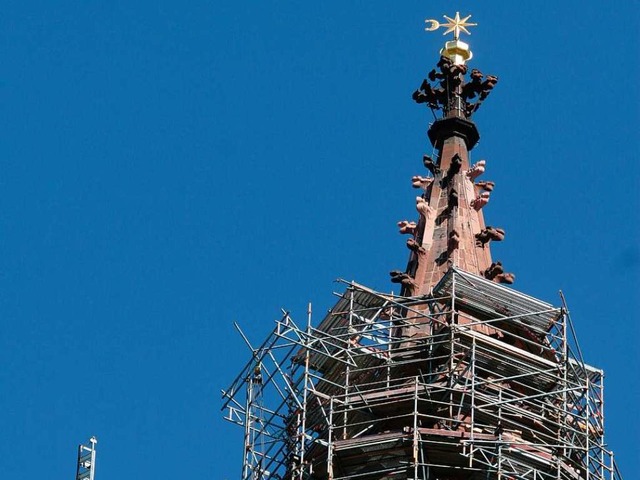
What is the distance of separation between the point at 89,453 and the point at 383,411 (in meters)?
11.6

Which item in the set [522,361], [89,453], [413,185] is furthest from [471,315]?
[89,453]

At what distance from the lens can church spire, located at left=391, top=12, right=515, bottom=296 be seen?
96938 millimetres

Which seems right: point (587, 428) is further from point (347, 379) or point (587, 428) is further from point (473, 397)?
→ point (347, 379)

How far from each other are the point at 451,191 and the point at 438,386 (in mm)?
12577

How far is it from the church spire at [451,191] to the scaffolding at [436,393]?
8.48 ft

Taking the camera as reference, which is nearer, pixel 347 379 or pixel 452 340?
pixel 452 340

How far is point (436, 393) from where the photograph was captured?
8925 cm

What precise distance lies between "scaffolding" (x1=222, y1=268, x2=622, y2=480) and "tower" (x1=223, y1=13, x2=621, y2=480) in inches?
2.2

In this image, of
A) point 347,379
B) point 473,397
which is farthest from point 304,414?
point 473,397

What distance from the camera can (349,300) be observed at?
94.3 meters

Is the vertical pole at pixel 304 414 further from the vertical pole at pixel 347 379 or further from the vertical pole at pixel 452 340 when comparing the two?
the vertical pole at pixel 452 340

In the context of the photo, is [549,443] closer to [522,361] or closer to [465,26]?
[522,361]

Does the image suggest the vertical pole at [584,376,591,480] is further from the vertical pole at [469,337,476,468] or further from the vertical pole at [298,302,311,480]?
the vertical pole at [298,302,311,480]

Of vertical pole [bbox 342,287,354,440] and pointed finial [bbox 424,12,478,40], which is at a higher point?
pointed finial [bbox 424,12,478,40]
